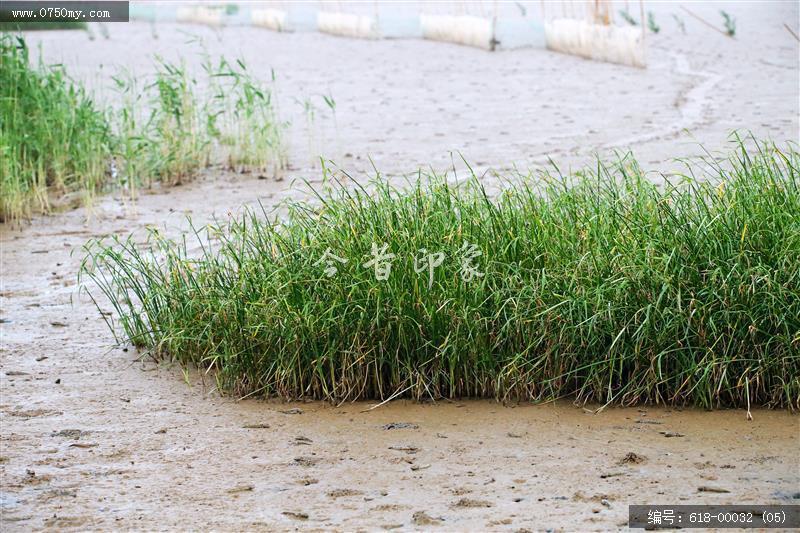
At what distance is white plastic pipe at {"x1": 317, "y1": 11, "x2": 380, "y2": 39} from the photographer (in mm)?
19922

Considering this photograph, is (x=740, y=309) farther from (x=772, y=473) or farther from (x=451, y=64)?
(x=451, y=64)

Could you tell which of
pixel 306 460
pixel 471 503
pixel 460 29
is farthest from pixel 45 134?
pixel 460 29

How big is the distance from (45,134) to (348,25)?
12.7 m

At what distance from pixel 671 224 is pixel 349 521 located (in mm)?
2123

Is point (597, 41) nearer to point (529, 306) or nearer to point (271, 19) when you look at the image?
point (271, 19)

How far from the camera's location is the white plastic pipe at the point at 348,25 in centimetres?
1992

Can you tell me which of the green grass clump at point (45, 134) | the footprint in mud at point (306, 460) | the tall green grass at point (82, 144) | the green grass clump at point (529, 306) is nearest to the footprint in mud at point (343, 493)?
the footprint in mud at point (306, 460)

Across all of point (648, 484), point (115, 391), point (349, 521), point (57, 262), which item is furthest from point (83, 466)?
point (57, 262)

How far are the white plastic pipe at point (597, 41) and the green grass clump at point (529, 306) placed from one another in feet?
32.3

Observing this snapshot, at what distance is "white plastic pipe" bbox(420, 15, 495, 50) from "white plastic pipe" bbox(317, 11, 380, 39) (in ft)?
3.09
